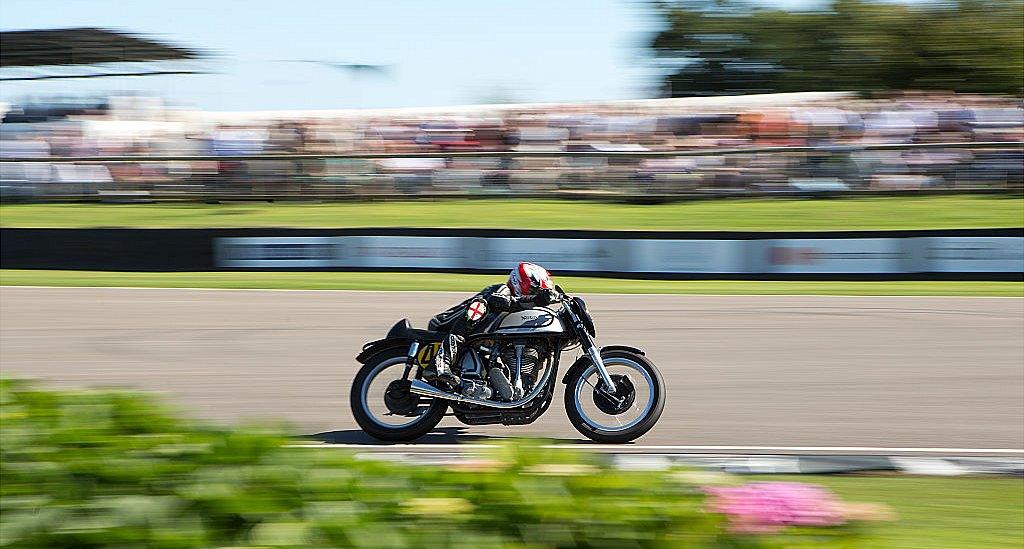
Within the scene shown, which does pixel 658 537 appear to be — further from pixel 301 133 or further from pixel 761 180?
pixel 301 133

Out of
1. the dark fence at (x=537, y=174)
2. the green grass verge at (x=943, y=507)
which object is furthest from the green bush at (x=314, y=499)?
the dark fence at (x=537, y=174)

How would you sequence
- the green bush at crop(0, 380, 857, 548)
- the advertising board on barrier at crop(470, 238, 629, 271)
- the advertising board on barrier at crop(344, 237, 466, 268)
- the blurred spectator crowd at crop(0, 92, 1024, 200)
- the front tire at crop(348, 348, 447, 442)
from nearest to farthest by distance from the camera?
the green bush at crop(0, 380, 857, 548), the front tire at crop(348, 348, 447, 442), the advertising board on barrier at crop(470, 238, 629, 271), the advertising board on barrier at crop(344, 237, 466, 268), the blurred spectator crowd at crop(0, 92, 1024, 200)

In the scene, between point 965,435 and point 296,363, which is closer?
point 965,435

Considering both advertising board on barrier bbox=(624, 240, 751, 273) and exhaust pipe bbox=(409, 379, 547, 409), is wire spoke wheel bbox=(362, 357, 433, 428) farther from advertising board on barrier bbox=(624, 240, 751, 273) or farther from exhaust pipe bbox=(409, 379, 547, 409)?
Result: advertising board on barrier bbox=(624, 240, 751, 273)

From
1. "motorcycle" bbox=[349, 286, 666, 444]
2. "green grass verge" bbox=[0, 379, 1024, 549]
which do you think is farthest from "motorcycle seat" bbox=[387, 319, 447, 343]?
"green grass verge" bbox=[0, 379, 1024, 549]

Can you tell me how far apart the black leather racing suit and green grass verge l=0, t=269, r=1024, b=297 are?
6689mm

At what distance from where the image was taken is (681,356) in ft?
34.2

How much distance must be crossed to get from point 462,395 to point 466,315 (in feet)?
1.75

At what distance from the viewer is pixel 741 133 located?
65.5 feet

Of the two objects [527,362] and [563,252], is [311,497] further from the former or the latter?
[563,252]

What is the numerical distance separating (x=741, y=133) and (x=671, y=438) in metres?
13.1

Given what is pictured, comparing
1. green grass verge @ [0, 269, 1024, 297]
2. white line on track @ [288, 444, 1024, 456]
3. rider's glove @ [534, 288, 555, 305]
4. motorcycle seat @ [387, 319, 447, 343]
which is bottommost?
white line on track @ [288, 444, 1024, 456]

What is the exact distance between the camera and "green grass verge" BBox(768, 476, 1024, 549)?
15.4 feet

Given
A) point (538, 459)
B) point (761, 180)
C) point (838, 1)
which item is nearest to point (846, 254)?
point (761, 180)
